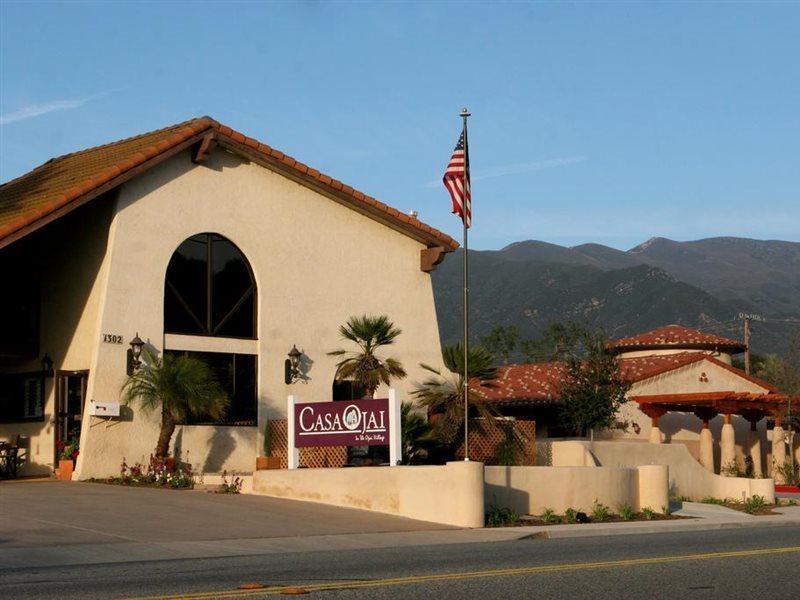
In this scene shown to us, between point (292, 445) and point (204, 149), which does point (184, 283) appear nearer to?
point (204, 149)

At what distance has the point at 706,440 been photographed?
128 ft

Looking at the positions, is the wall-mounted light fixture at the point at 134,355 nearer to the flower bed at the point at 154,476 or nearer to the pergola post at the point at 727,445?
the flower bed at the point at 154,476

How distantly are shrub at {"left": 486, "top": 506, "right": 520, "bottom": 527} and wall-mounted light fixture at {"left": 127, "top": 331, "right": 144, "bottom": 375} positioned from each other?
8.57 m

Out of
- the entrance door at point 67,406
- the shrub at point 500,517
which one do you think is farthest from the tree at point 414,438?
the entrance door at point 67,406

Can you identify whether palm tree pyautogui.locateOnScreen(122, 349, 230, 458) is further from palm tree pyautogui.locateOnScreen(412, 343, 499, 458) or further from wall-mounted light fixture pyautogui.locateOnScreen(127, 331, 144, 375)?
palm tree pyautogui.locateOnScreen(412, 343, 499, 458)

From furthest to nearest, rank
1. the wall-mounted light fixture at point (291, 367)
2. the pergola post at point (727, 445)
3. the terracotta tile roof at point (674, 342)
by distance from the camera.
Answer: the terracotta tile roof at point (674, 342) < the pergola post at point (727, 445) < the wall-mounted light fixture at point (291, 367)

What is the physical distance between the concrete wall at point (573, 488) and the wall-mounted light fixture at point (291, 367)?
7.41m

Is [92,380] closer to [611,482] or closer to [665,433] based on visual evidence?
[611,482]

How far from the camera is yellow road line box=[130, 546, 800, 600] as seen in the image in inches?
432

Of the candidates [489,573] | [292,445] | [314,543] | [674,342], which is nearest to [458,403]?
[292,445]

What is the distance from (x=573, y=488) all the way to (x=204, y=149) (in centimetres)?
1132

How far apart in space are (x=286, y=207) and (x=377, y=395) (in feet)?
17.3

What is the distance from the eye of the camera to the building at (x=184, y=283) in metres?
26.4

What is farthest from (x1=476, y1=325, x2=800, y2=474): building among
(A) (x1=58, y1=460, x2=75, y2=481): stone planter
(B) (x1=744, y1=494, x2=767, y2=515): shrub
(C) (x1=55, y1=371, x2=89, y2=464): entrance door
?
(A) (x1=58, y1=460, x2=75, y2=481): stone planter
